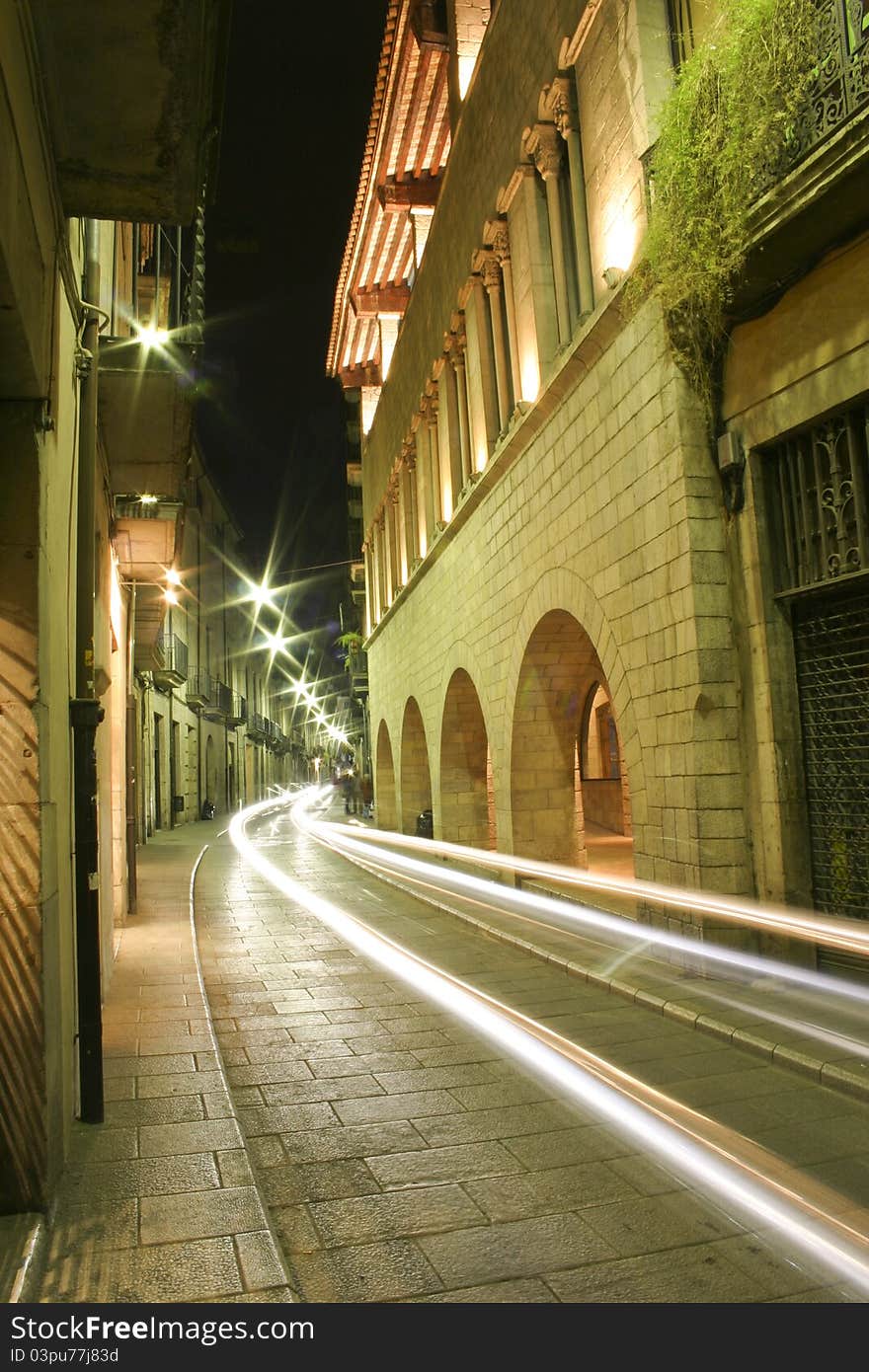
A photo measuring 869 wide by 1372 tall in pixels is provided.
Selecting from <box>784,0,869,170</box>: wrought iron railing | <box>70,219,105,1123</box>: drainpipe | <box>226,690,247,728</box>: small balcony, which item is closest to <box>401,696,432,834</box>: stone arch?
<box>784,0,869,170</box>: wrought iron railing

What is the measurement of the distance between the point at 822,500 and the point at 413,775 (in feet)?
57.2

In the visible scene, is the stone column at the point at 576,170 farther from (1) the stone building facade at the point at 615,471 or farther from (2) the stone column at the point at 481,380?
(2) the stone column at the point at 481,380

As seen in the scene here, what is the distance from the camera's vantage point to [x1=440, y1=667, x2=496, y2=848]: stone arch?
17984 mm

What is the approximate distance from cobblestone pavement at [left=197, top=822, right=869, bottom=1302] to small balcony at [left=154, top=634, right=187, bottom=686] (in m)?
21.1

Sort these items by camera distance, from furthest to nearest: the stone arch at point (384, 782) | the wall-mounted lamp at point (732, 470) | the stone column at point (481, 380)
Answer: the stone arch at point (384, 782)
the stone column at point (481, 380)
the wall-mounted lamp at point (732, 470)

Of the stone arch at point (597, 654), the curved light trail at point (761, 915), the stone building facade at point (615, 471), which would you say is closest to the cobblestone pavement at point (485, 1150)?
the curved light trail at point (761, 915)

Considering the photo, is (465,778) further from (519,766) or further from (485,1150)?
(485,1150)

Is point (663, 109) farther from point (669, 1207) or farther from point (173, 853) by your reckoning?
point (173, 853)

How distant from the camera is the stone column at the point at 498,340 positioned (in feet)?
A: 45.5

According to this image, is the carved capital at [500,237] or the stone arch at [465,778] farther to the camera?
the stone arch at [465,778]

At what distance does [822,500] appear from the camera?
7188mm

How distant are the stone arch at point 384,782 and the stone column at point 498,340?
13.8 metres
